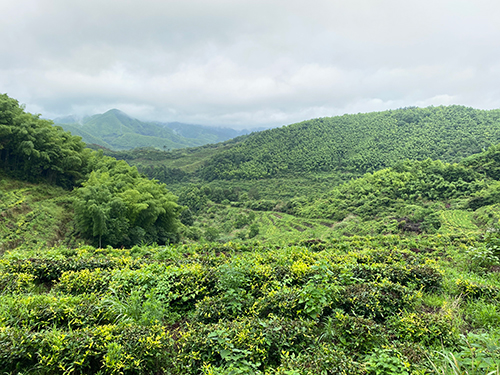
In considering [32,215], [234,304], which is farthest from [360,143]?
[234,304]

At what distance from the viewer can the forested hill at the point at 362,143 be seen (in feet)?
280

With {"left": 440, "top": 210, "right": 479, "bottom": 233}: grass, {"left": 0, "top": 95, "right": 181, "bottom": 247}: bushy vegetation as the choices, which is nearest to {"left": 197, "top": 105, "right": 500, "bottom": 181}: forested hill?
{"left": 440, "top": 210, "right": 479, "bottom": 233}: grass

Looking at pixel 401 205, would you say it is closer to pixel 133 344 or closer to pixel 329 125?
pixel 133 344

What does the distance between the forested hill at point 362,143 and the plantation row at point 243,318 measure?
85.0 m

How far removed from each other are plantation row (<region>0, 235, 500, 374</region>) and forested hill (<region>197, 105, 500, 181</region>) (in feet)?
279

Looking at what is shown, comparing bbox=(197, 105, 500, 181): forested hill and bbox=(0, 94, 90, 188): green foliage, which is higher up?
bbox=(197, 105, 500, 181): forested hill

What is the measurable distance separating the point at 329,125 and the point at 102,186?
11379 cm

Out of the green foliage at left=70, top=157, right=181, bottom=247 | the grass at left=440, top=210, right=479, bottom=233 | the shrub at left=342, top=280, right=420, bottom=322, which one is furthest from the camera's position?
the grass at left=440, top=210, right=479, bottom=233

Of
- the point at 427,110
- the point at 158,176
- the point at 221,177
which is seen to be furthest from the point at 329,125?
the point at 158,176

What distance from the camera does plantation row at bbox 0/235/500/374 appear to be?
282 centimetres

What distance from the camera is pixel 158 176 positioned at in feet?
295

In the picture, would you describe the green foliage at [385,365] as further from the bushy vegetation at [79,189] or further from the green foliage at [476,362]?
the bushy vegetation at [79,189]

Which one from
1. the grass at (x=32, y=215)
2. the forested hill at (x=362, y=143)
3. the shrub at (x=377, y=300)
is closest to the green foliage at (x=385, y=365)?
the shrub at (x=377, y=300)

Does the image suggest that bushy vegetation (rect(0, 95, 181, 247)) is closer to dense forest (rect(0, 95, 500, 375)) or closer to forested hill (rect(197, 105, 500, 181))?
dense forest (rect(0, 95, 500, 375))
